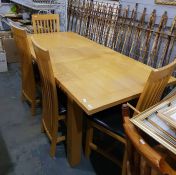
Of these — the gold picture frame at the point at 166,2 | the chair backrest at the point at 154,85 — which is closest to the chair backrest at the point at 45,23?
the gold picture frame at the point at 166,2

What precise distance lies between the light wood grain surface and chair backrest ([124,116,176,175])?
14.7 inches

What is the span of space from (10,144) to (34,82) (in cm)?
65

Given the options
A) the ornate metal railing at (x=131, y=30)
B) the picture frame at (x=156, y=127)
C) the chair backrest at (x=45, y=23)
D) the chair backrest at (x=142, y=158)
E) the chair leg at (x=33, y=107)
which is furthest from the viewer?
the chair backrest at (x=45, y=23)

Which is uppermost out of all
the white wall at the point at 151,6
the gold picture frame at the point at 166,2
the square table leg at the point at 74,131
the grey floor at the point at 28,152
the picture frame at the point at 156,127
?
the gold picture frame at the point at 166,2

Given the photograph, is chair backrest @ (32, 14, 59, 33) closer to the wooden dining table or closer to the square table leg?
the wooden dining table

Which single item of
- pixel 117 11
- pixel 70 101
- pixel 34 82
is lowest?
pixel 34 82

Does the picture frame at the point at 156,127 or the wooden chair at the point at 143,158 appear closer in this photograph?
the wooden chair at the point at 143,158

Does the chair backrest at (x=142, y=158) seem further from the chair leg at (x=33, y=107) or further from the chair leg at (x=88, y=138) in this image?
the chair leg at (x=33, y=107)

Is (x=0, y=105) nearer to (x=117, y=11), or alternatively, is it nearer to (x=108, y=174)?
(x=108, y=174)

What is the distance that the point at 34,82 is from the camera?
2.09 meters

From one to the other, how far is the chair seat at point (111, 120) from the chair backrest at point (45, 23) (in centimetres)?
176

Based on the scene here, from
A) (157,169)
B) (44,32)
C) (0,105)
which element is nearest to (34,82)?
(0,105)

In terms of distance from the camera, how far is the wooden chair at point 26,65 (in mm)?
1828

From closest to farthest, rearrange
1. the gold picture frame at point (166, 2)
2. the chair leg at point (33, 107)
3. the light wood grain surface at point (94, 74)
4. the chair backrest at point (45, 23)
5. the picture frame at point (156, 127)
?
the picture frame at point (156, 127), the light wood grain surface at point (94, 74), the gold picture frame at point (166, 2), the chair leg at point (33, 107), the chair backrest at point (45, 23)
